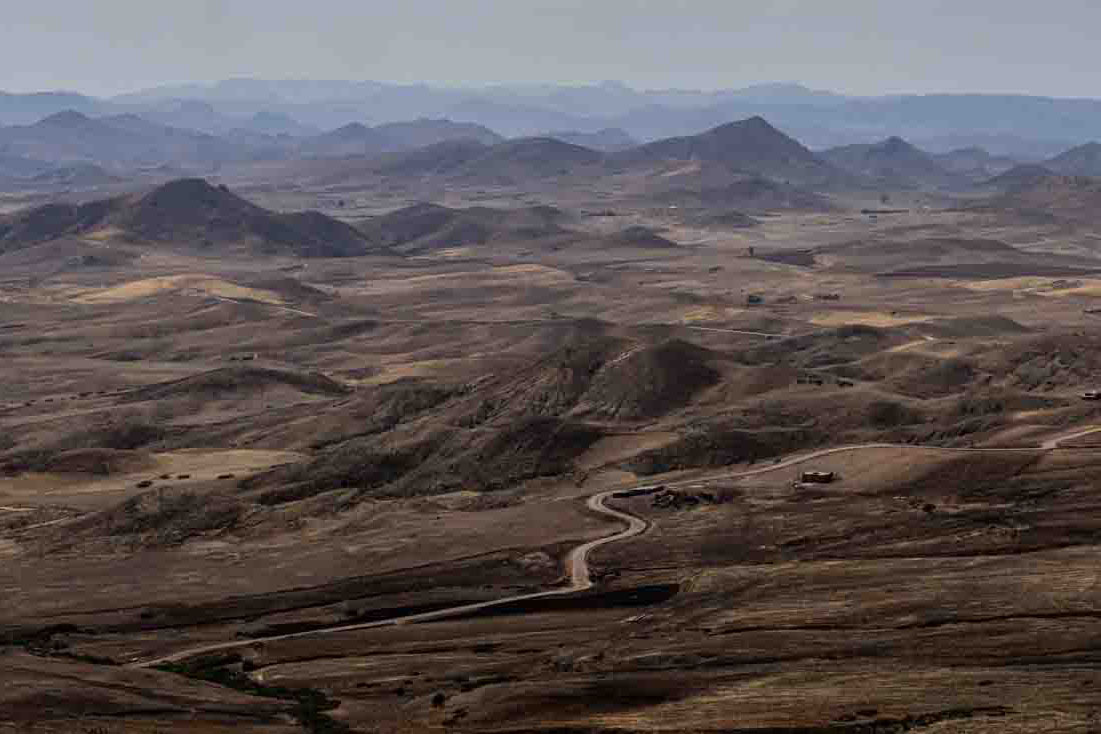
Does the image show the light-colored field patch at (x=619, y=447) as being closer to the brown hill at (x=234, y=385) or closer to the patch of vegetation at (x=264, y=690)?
the patch of vegetation at (x=264, y=690)

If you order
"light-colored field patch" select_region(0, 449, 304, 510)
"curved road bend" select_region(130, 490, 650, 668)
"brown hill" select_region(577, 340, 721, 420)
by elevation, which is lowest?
"light-colored field patch" select_region(0, 449, 304, 510)

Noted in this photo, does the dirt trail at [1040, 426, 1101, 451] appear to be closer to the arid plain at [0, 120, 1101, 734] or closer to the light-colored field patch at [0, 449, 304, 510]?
the arid plain at [0, 120, 1101, 734]

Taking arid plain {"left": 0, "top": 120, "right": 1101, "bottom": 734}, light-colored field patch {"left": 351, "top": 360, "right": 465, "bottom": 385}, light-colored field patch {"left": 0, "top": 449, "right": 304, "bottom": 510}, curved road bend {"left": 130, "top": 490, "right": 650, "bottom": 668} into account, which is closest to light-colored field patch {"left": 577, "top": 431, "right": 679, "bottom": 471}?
arid plain {"left": 0, "top": 120, "right": 1101, "bottom": 734}

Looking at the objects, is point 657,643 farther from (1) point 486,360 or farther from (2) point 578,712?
(1) point 486,360

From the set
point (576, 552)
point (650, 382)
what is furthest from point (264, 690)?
point (650, 382)

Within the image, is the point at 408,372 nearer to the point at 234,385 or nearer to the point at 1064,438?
the point at 234,385

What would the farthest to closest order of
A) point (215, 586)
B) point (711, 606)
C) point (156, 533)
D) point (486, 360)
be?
point (486, 360)
point (156, 533)
point (215, 586)
point (711, 606)

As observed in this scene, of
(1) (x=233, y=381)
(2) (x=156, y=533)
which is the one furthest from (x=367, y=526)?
(1) (x=233, y=381)

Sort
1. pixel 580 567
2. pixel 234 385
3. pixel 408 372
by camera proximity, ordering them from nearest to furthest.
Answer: pixel 580 567
pixel 234 385
pixel 408 372
